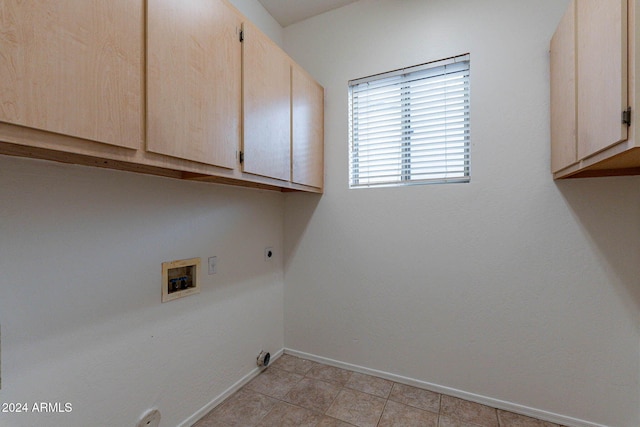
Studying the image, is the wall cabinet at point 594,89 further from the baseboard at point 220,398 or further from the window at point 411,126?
the baseboard at point 220,398

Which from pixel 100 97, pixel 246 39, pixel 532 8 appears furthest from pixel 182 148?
pixel 532 8

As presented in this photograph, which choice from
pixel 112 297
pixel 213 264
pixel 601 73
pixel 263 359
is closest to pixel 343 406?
pixel 263 359

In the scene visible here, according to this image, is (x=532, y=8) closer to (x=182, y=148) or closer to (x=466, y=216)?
(x=466, y=216)

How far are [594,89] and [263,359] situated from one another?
2.48m

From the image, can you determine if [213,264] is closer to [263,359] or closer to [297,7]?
[263,359]

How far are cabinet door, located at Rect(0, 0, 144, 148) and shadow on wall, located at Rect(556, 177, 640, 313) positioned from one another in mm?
2241

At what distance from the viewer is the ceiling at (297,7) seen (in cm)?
222

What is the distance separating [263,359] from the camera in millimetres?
2148

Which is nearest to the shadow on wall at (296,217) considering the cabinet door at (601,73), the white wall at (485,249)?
the white wall at (485,249)

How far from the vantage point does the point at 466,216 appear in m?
1.86

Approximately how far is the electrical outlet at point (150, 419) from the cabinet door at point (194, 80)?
1.29m

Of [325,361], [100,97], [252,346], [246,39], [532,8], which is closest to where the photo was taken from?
[100,97]

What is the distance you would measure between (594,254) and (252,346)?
2256 mm

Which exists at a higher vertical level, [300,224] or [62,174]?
[62,174]
